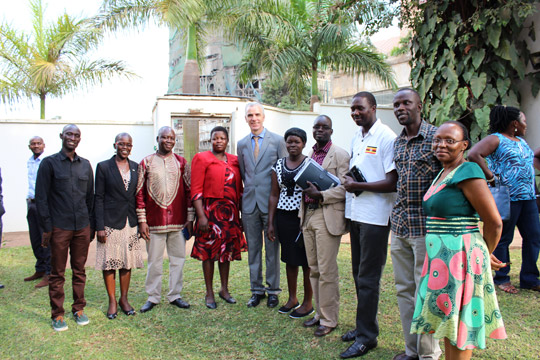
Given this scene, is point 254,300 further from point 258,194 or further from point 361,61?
point 361,61

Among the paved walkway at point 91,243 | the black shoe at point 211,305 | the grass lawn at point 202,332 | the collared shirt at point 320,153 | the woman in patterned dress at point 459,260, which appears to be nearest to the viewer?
the woman in patterned dress at point 459,260

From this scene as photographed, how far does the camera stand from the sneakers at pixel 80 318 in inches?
169

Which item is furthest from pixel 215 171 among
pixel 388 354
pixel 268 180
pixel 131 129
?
pixel 131 129

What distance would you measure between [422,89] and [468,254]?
7308 millimetres

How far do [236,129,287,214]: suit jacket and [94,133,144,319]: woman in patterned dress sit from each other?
120 cm

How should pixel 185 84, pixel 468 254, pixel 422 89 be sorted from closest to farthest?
pixel 468 254 → pixel 422 89 → pixel 185 84

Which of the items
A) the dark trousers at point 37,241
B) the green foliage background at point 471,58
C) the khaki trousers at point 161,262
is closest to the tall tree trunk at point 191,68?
the green foliage background at point 471,58

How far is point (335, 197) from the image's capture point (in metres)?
3.76

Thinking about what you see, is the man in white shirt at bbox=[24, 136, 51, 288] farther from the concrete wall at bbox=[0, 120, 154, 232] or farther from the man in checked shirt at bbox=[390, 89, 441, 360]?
the man in checked shirt at bbox=[390, 89, 441, 360]

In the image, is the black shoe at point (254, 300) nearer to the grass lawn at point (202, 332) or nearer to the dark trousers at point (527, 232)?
the grass lawn at point (202, 332)

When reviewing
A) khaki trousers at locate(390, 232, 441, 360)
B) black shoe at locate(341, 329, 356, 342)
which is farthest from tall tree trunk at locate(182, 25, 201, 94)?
khaki trousers at locate(390, 232, 441, 360)

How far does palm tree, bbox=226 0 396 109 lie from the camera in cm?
1247

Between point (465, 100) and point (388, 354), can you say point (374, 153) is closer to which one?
point (388, 354)

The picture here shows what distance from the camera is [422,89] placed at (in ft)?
29.9
